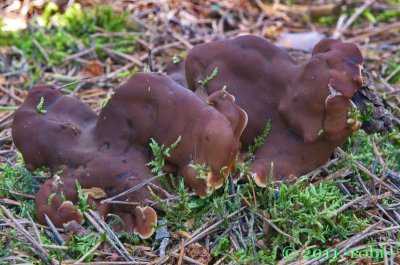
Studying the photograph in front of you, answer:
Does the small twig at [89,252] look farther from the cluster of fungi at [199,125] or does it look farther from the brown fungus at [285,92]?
the brown fungus at [285,92]

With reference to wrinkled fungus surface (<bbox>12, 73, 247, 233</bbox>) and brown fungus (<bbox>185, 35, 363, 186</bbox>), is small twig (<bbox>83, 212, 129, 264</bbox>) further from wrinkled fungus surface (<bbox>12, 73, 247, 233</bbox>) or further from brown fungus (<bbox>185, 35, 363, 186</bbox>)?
brown fungus (<bbox>185, 35, 363, 186</bbox>)

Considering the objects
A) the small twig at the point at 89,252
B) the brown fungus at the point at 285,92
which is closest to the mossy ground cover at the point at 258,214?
the small twig at the point at 89,252

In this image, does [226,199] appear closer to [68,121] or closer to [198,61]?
[198,61]

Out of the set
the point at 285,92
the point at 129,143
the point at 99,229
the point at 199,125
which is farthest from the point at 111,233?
the point at 285,92

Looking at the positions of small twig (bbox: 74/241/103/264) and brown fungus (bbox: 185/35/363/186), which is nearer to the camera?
small twig (bbox: 74/241/103/264)

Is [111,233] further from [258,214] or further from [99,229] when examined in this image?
[258,214]

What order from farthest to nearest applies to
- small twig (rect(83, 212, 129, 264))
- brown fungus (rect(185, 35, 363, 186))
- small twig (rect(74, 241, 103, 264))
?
brown fungus (rect(185, 35, 363, 186)) < small twig (rect(83, 212, 129, 264)) < small twig (rect(74, 241, 103, 264))

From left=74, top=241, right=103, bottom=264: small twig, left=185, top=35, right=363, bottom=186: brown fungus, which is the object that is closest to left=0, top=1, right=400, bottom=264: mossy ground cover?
left=74, top=241, right=103, bottom=264: small twig

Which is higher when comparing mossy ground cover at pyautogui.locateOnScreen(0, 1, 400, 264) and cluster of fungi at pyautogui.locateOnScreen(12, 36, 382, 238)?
cluster of fungi at pyautogui.locateOnScreen(12, 36, 382, 238)
